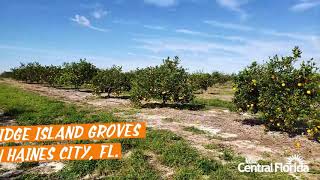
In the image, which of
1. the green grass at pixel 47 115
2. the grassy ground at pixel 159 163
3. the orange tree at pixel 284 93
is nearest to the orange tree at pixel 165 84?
the green grass at pixel 47 115

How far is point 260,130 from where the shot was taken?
563 inches

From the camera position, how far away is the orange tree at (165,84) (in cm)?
2044

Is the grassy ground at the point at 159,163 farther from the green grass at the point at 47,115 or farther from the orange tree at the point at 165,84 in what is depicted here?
the orange tree at the point at 165,84

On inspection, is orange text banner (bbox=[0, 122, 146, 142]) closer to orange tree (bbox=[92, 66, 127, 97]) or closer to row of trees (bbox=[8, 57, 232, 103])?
row of trees (bbox=[8, 57, 232, 103])

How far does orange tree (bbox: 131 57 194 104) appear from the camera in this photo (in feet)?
67.1

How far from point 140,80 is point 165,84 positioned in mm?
2192

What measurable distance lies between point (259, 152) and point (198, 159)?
2.37 m

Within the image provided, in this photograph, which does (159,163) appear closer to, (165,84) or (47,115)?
(47,115)

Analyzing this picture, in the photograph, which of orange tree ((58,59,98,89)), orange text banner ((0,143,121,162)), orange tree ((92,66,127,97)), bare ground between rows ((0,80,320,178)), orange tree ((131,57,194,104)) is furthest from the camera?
orange tree ((58,59,98,89))

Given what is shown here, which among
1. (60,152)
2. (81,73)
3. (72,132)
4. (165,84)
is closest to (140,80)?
(165,84)

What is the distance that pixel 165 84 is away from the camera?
2034cm

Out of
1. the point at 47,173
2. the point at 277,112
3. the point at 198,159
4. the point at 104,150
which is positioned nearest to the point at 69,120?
the point at 104,150

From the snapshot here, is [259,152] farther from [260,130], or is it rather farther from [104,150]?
[104,150]

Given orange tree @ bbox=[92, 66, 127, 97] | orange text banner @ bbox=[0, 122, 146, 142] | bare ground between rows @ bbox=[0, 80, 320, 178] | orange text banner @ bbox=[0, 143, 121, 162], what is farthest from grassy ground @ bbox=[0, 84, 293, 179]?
orange tree @ bbox=[92, 66, 127, 97]
